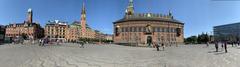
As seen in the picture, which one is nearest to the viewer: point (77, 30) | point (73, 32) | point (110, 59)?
point (110, 59)

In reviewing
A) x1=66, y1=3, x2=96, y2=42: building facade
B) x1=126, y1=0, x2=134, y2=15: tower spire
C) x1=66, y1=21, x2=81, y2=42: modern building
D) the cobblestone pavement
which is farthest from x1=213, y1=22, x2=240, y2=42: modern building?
the cobblestone pavement

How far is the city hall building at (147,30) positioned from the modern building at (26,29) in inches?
2688

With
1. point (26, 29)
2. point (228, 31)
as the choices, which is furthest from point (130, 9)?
point (228, 31)

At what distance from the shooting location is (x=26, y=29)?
563ft

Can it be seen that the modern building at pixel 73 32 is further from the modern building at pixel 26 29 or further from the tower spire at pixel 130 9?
the tower spire at pixel 130 9

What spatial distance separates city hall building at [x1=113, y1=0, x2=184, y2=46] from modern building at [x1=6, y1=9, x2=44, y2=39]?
224 ft

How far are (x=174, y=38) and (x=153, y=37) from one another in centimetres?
1246

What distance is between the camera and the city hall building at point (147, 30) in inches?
4675

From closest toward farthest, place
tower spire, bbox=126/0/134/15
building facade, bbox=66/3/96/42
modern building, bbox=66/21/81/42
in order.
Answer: tower spire, bbox=126/0/134/15 → modern building, bbox=66/21/81/42 → building facade, bbox=66/3/96/42

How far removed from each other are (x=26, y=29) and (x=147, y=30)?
299 feet

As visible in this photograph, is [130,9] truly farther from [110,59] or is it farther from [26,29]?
[110,59]

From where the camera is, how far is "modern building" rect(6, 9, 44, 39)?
171 meters

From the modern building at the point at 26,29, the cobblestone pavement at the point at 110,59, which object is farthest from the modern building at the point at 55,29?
the cobblestone pavement at the point at 110,59

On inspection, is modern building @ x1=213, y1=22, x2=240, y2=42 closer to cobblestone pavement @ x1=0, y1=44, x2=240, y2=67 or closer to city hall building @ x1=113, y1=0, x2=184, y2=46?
city hall building @ x1=113, y1=0, x2=184, y2=46
